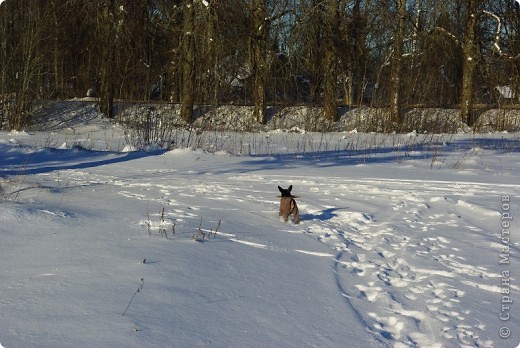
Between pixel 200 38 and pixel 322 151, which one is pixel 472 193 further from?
pixel 200 38

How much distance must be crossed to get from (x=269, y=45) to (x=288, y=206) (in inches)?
546

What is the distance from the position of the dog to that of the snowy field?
0.32 ft

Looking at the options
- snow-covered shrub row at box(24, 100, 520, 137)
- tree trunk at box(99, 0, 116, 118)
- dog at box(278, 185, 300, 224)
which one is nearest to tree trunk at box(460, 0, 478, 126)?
snow-covered shrub row at box(24, 100, 520, 137)

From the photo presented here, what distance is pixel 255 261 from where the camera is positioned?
3768 mm

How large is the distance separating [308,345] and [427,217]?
3.22m

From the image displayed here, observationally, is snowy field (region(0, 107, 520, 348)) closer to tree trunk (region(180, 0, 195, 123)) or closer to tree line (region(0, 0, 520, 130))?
tree trunk (region(180, 0, 195, 123))

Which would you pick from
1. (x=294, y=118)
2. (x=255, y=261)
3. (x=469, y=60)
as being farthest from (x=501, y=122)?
(x=255, y=261)

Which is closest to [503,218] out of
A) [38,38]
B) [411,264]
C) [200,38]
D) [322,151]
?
[411,264]

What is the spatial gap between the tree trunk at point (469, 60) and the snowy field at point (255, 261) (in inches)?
505

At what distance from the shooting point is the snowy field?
8.75 feet

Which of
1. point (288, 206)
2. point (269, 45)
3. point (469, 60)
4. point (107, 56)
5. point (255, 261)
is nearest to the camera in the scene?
point (255, 261)

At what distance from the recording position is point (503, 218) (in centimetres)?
522
